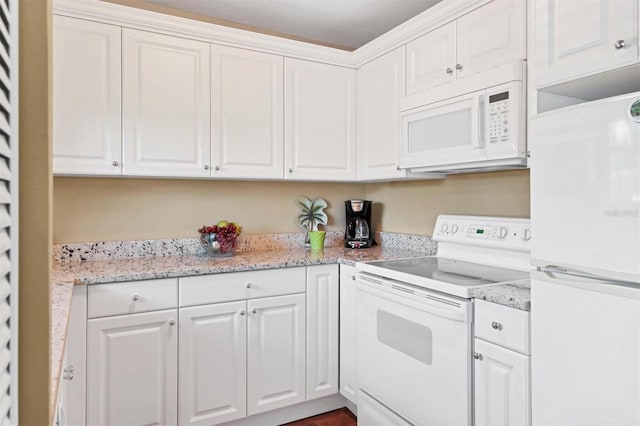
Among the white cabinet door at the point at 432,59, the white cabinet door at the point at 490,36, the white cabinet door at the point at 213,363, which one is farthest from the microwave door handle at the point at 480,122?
the white cabinet door at the point at 213,363

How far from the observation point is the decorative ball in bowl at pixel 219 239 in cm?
241

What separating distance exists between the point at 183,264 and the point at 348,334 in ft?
3.27

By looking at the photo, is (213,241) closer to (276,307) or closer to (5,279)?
(276,307)

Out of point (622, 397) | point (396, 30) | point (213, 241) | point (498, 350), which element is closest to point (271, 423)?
point (213, 241)

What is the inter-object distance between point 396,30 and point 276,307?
5.64 ft

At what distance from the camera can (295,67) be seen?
8.61 feet

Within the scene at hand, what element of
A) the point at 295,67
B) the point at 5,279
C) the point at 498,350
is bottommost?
the point at 498,350

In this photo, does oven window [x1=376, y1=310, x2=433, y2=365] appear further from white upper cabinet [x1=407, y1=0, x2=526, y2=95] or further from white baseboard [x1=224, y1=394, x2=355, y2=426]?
white upper cabinet [x1=407, y1=0, x2=526, y2=95]

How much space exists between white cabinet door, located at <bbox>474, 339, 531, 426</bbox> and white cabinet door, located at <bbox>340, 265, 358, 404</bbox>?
88 centimetres

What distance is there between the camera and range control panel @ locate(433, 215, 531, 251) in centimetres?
195

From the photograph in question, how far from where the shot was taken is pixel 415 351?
1.81 m

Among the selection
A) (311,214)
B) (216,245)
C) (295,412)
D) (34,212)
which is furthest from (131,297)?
(34,212)

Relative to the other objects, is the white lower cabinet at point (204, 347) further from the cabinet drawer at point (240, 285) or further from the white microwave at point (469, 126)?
the white microwave at point (469, 126)

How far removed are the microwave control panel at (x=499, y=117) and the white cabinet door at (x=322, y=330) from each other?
113 cm
